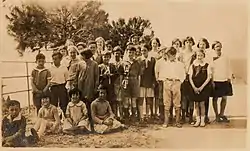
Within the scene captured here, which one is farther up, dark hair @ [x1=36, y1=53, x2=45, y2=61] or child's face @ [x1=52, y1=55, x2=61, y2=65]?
dark hair @ [x1=36, y1=53, x2=45, y2=61]

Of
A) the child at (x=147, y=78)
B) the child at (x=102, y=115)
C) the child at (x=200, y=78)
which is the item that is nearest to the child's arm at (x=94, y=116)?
the child at (x=102, y=115)

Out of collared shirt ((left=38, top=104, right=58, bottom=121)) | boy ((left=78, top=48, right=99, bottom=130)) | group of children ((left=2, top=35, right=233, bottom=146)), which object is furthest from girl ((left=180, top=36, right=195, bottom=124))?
collared shirt ((left=38, top=104, right=58, bottom=121))

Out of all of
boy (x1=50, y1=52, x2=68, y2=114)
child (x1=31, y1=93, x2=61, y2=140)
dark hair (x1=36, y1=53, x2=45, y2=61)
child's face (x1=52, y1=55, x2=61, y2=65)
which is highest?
dark hair (x1=36, y1=53, x2=45, y2=61)

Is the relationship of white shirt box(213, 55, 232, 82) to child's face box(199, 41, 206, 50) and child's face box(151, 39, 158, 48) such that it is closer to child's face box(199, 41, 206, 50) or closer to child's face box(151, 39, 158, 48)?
child's face box(199, 41, 206, 50)

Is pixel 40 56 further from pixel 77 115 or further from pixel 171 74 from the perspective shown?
pixel 171 74

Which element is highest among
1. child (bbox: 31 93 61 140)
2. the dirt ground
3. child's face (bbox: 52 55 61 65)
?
child's face (bbox: 52 55 61 65)

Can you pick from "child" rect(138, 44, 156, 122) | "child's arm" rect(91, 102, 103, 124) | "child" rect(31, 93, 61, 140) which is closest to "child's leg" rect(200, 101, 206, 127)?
"child" rect(138, 44, 156, 122)

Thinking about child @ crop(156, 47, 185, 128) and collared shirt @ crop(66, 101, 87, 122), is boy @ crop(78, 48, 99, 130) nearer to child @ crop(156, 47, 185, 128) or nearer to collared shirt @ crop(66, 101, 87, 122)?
collared shirt @ crop(66, 101, 87, 122)
